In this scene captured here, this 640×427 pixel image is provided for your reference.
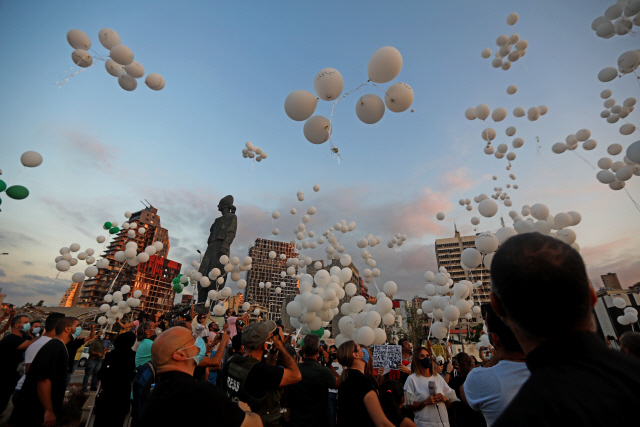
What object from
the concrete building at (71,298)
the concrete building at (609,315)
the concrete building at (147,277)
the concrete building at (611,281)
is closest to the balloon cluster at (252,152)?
the concrete building at (609,315)

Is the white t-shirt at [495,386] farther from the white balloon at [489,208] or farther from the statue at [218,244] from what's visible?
the statue at [218,244]

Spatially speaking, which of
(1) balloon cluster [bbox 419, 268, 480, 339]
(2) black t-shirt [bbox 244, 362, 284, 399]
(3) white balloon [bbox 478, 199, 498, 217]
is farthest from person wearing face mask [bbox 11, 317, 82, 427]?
(3) white balloon [bbox 478, 199, 498, 217]

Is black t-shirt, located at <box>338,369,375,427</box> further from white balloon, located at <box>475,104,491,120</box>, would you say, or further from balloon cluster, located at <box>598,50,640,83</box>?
white balloon, located at <box>475,104,491,120</box>

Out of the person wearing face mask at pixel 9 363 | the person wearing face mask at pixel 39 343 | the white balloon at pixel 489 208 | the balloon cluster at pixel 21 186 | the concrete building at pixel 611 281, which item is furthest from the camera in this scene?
the concrete building at pixel 611 281

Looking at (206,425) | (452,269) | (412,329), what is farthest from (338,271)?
(452,269)

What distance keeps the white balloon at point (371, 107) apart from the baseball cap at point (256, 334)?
139 inches

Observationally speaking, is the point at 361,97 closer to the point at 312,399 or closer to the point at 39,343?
the point at 312,399

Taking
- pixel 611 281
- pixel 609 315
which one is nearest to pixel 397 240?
pixel 609 315

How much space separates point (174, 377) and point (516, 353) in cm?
203

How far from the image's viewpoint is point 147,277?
77750 mm

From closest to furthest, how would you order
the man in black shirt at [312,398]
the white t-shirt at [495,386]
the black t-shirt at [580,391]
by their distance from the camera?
the black t-shirt at [580,391] < the white t-shirt at [495,386] < the man in black shirt at [312,398]

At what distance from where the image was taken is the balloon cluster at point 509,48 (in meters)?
7.43

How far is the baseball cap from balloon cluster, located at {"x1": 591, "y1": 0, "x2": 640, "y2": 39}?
26.3 feet

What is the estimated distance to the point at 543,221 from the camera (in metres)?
7.01
